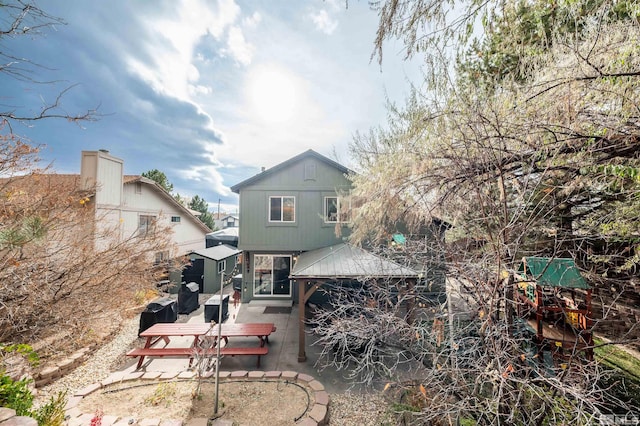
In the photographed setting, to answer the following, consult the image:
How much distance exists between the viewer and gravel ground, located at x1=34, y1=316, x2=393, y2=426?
4215mm

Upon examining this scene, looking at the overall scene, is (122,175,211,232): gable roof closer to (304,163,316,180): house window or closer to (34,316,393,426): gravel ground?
(34,316,393,426): gravel ground

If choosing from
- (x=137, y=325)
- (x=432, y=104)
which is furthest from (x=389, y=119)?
(x=137, y=325)

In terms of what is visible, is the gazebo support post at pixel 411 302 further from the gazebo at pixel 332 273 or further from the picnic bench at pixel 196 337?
the picnic bench at pixel 196 337

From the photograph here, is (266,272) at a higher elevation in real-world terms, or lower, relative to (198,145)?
lower

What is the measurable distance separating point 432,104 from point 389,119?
11.4ft

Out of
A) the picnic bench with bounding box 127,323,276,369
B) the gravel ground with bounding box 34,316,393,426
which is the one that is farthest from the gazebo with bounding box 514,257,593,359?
the picnic bench with bounding box 127,323,276,369

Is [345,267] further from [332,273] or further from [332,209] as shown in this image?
[332,209]

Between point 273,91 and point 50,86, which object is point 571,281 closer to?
point 273,91

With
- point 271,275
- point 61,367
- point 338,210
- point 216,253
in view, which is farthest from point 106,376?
point 338,210

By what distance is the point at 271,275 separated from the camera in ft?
37.5

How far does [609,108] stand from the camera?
313 centimetres

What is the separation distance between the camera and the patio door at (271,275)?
11391 millimetres

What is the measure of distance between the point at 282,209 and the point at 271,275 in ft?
10.1

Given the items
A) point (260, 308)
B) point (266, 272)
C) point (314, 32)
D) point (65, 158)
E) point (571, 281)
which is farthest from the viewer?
point (266, 272)
